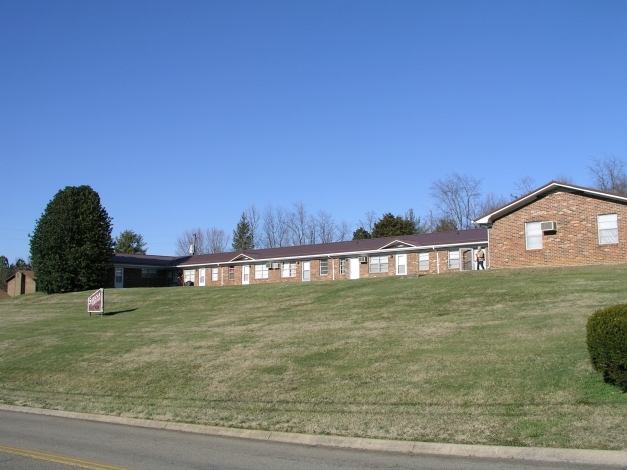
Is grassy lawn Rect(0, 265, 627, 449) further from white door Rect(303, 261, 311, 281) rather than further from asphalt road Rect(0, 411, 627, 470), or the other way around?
white door Rect(303, 261, 311, 281)

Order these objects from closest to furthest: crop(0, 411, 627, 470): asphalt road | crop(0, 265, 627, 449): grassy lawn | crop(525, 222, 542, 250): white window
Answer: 1. crop(0, 411, 627, 470): asphalt road
2. crop(0, 265, 627, 449): grassy lawn
3. crop(525, 222, 542, 250): white window

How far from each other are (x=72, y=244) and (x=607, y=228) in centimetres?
3744

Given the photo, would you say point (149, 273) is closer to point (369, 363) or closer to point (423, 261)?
point (423, 261)

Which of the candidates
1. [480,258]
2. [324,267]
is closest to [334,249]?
[324,267]

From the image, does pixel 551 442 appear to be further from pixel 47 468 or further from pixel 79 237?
pixel 79 237

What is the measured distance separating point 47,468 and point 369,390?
5976 millimetres

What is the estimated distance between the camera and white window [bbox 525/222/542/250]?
30.4 meters

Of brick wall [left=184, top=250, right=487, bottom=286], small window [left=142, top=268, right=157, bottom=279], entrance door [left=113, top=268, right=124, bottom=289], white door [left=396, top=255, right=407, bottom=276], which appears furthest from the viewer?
small window [left=142, top=268, right=157, bottom=279]

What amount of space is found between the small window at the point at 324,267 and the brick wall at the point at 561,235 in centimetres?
1732

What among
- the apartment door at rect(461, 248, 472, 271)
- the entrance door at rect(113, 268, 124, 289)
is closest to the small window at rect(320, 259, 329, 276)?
the apartment door at rect(461, 248, 472, 271)

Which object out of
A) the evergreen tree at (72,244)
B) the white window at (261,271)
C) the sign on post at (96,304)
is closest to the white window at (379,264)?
the white window at (261,271)

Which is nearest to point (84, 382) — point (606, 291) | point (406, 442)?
point (406, 442)

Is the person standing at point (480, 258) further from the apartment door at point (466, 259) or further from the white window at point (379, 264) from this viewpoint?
the white window at point (379, 264)

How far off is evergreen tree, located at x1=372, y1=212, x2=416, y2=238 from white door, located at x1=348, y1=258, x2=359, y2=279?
17730 mm
